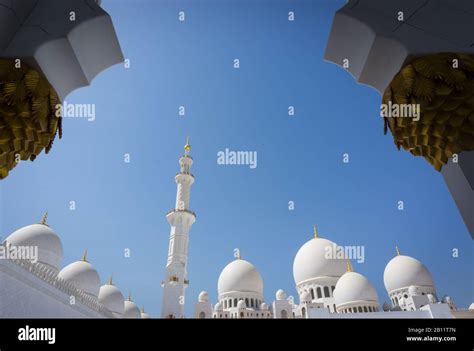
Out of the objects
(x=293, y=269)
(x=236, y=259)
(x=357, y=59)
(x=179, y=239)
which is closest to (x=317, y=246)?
(x=293, y=269)

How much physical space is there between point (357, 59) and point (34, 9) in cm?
232

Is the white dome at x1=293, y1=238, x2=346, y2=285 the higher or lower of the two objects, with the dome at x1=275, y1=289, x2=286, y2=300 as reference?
higher

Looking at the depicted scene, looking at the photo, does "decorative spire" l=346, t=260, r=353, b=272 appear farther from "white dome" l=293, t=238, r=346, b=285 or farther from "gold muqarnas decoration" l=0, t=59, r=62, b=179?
"gold muqarnas decoration" l=0, t=59, r=62, b=179

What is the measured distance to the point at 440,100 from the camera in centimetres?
202

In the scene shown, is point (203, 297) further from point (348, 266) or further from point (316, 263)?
point (348, 266)

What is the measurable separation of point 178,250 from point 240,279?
490cm

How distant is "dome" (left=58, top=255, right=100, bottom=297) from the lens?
64.6ft

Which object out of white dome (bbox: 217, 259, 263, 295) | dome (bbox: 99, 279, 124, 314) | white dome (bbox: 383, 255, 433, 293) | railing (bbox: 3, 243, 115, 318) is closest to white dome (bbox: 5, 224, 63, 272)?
railing (bbox: 3, 243, 115, 318)

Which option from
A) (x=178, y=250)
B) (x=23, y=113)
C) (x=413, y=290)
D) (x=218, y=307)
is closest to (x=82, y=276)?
(x=178, y=250)

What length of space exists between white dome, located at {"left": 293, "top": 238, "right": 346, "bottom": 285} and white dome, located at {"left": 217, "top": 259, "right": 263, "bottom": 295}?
110 inches

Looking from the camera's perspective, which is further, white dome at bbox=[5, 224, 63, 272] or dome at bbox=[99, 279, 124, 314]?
dome at bbox=[99, 279, 124, 314]

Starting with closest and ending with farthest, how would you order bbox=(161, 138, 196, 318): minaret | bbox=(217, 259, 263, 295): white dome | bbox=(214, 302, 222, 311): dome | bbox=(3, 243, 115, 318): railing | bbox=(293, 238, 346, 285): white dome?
bbox=(3, 243, 115, 318): railing
bbox=(161, 138, 196, 318): minaret
bbox=(214, 302, 222, 311): dome
bbox=(293, 238, 346, 285): white dome
bbox=(217, 259, 263, 295): white dome

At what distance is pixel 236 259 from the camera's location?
24.0m
